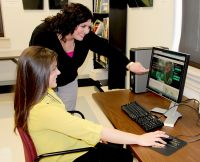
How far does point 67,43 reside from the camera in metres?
2.11

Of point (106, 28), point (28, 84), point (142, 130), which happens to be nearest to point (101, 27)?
point (106, 28)

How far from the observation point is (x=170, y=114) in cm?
165

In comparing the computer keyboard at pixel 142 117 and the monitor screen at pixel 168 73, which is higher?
the monitor screen at pixel 168 73

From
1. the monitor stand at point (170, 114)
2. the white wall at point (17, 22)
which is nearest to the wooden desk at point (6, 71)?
the white wall at point (17, 22)

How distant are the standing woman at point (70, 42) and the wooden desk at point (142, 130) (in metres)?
0.22

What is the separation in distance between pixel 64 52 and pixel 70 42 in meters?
0.13

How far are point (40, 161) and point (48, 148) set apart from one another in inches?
4.3

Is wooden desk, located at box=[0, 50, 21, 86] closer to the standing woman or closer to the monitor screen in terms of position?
the standing woman

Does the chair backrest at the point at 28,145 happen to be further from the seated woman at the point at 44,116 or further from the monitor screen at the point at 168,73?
the monitor screen at the point at 168,73

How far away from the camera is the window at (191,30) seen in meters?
2.01

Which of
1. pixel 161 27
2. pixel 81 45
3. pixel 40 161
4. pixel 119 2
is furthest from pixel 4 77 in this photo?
pixel 40 161

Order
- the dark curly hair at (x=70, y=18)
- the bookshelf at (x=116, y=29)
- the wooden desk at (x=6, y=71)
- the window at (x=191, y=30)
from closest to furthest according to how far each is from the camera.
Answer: the dark curly hair at (x=70, y=18) → the window at (x=191, y=30) → the bookshelf at (x=116, y=29) → the wooden desk at (x=6, y=71)

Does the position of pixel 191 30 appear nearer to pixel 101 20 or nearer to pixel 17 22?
pixel 101 20

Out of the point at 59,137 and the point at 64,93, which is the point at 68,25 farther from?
the point at 59,137
